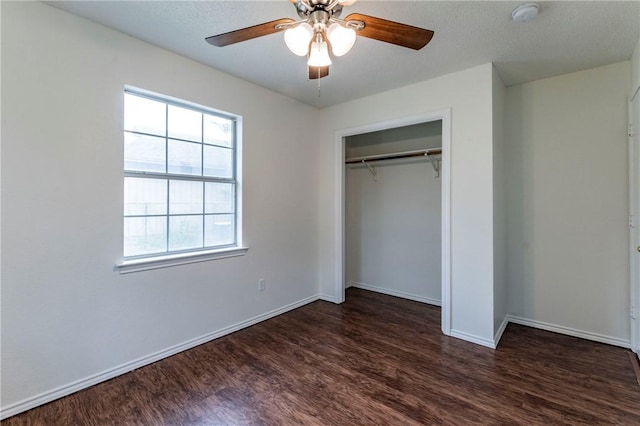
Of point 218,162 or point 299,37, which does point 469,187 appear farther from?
point 218,162

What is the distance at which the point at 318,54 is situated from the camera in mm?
1511

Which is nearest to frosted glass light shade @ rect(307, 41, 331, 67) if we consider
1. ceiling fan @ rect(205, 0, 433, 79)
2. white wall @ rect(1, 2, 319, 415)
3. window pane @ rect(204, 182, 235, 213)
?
ceiling fan @ rect(205, 0, 433, 79)

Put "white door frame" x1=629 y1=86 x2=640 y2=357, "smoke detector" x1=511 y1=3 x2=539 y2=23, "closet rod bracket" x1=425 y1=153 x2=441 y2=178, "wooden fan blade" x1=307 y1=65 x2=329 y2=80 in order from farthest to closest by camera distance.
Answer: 1. "closet rod bracket" x1=425 y1=153 x2=441 y2=178
2. "white door frame" x1=629 y1=86 x2=640 y2=357
3. "smoke detector" x1=511 y1=3 x2=539 y2=23
4. "wooden fan blade" x1=307 y1=65 x2=329 y2=80

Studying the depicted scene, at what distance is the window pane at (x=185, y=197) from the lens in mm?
2569

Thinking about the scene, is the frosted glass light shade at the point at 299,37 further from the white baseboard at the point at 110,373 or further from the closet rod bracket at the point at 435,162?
the closet rod bracket at the point at 435,162

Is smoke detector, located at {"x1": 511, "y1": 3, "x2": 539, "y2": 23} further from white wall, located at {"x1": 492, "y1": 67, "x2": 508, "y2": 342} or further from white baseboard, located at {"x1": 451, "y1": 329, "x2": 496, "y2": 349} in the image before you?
white baseboard, located at {"x1": 451, "y1": 329, "x2": 496, "y2": 349}

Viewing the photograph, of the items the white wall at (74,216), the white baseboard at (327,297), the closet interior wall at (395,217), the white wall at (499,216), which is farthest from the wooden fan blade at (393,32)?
the white baseboard at (327,297)

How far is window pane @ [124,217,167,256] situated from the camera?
2309mm

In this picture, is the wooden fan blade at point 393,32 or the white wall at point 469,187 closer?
the wooden fan blade at point 393,32

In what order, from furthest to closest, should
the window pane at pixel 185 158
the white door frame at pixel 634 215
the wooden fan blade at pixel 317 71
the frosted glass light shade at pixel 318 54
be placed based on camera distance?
the window pane at pixel 185 158
the white door frame at pixel 634 215
the wooden fan blade at pixel 317 71
the frosted glass light shade at pixel 318 54

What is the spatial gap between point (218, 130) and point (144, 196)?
0.97m

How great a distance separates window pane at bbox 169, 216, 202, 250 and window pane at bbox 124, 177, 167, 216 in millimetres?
155

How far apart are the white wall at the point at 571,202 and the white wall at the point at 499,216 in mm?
149

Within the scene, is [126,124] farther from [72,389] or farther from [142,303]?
[72,389]
